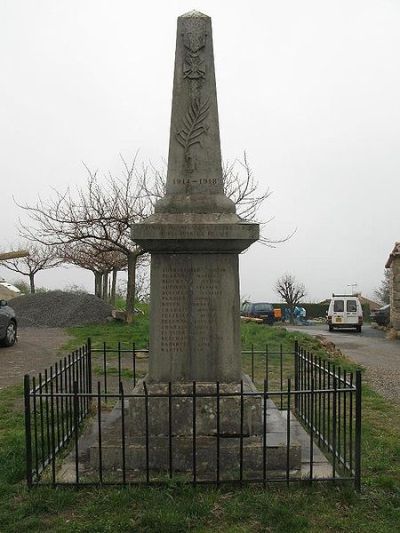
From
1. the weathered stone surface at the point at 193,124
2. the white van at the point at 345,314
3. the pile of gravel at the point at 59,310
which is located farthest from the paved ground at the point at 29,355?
the white van at the point at 345,314

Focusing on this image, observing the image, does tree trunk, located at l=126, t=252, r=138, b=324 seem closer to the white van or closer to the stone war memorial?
the white van

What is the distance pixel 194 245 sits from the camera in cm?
499

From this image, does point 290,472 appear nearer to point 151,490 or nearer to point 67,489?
point 151,490

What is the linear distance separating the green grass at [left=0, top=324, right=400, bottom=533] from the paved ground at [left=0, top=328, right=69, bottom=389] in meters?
5.19

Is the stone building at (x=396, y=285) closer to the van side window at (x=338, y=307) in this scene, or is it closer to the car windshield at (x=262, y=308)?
the van side window at (x=338, y=307)

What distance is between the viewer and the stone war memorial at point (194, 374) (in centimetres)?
462

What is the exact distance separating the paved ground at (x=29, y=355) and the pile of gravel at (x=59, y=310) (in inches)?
117

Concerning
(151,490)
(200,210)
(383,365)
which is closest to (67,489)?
(151,490)

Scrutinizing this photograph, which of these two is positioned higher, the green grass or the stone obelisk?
the stone obelisk

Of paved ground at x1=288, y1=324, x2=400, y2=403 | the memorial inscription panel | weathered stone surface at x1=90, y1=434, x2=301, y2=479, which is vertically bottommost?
paved ground at x1=288, y1=324, x2=400, y2=403

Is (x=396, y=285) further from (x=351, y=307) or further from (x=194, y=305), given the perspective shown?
(x=194, y=305)

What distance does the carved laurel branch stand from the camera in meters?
5.24

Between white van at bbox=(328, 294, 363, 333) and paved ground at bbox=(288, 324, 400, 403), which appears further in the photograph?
white van at bbox=(328, 294, 363, 333)

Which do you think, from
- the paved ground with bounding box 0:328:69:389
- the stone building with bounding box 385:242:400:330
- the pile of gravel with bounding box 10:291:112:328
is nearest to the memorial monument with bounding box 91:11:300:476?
the paved ground with bounding box 0:328:69:389
